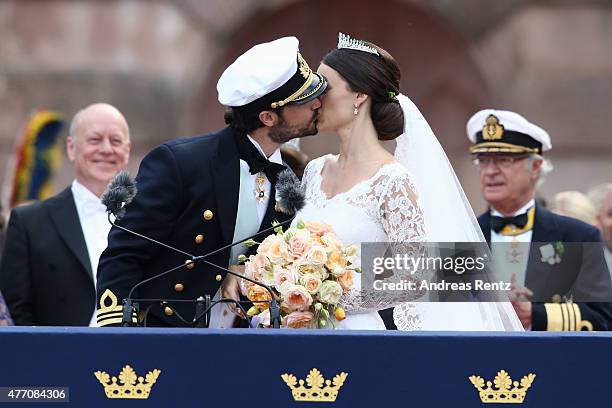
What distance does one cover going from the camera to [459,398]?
3.43 m

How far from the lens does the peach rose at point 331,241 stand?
13.4ft

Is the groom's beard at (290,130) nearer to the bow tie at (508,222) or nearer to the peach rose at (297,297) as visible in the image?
the peach rose at (297,297)

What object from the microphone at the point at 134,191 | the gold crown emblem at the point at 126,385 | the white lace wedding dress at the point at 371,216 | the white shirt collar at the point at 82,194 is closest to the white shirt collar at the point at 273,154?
the white lace wedding dress at the point at 371,216

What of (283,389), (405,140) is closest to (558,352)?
(283,389)

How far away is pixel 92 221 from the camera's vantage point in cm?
617

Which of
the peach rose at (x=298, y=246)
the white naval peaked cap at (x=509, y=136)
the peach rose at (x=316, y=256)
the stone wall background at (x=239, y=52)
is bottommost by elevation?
the peach rose at (x=316, y=256)

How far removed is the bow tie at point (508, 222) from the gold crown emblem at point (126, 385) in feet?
10.1

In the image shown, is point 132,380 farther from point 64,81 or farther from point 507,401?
point 64,81

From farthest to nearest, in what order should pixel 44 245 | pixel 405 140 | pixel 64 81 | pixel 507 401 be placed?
1. pixel 64 81
2. pixel 44 245
3. pixel 405 140
4. pixel 507 401

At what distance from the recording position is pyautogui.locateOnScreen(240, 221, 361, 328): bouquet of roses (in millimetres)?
4004

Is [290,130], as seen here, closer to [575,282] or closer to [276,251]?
[276,251]

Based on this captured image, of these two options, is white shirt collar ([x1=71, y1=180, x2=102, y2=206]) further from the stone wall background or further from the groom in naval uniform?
the stone wall background

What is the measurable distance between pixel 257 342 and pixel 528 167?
3163 millimetres

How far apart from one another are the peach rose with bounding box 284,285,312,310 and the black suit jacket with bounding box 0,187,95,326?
2.11 m
